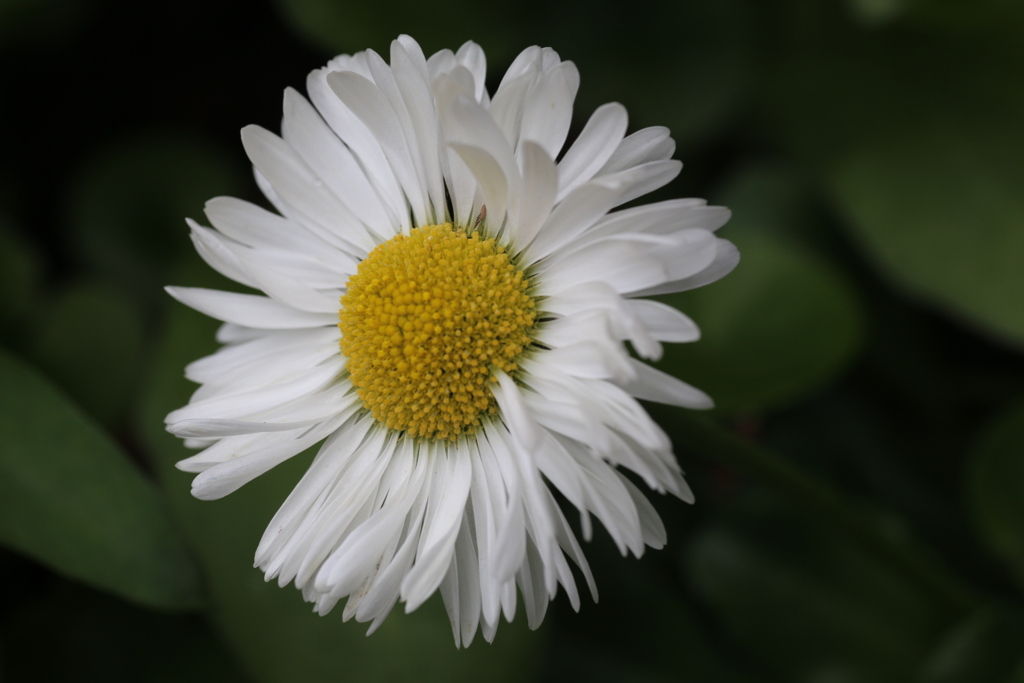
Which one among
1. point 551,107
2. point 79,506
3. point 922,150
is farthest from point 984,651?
point 79,506

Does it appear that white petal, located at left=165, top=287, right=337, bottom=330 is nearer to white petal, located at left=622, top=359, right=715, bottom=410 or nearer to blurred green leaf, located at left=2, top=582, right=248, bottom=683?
white petal, located at left=622, top=359, right=715, bottom=410

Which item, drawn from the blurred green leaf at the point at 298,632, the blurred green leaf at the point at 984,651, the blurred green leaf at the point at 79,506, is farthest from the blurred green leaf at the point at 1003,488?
the blurred green leaf at the point at 79,506

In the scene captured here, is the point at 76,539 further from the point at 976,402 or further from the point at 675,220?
the point at 976,402

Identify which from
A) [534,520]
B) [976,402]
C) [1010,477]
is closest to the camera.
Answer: [534,520]

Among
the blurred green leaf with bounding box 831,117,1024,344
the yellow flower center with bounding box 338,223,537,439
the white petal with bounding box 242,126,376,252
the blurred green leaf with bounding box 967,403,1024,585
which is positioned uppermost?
the white petal with bounding box 242,126,376,252

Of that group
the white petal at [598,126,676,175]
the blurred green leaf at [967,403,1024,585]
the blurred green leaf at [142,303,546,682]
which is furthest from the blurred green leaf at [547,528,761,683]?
the white petal at [598,126,676,175]

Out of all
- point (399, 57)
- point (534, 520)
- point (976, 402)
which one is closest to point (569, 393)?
point (534, 520)

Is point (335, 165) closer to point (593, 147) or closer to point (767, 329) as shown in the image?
point (593, 147)
